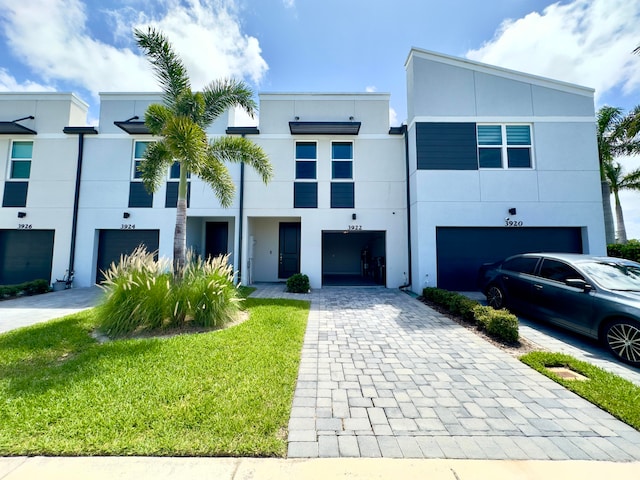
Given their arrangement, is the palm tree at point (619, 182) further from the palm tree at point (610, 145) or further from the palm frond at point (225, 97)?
the palm frond at point (225, 97)

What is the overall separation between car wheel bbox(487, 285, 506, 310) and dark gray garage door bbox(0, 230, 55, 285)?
16168 mm

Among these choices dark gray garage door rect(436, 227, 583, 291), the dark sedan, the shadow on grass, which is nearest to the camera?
the shadow on grass

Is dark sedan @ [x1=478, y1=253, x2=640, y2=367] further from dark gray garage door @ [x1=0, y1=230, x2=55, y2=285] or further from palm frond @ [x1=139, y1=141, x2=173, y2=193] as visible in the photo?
dark gray garage door @ [x1=0, y1=230, x2=55, y2=285]

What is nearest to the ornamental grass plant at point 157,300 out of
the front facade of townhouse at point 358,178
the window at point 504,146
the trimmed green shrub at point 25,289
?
the front facade of townhouse at point 358,178

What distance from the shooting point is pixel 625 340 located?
158 inches

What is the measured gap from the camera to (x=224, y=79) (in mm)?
7145

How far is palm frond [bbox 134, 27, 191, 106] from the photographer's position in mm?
6183

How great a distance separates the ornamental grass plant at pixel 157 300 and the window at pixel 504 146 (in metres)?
10.2

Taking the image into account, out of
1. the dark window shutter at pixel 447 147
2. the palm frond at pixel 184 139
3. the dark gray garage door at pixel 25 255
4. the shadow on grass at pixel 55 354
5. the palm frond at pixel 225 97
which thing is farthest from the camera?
the dark gray garage door at pixel 25 255

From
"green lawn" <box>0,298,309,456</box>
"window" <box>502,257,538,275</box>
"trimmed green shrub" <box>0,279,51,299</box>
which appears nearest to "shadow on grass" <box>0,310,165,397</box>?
"green lawn" <box>0,298,309,456</box>

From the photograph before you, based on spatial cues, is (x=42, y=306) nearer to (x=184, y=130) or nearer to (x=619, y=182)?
(x=184, y=130)

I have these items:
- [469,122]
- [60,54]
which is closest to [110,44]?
[60,54]

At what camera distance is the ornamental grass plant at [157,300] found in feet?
16.4

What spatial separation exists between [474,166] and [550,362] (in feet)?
25.1
